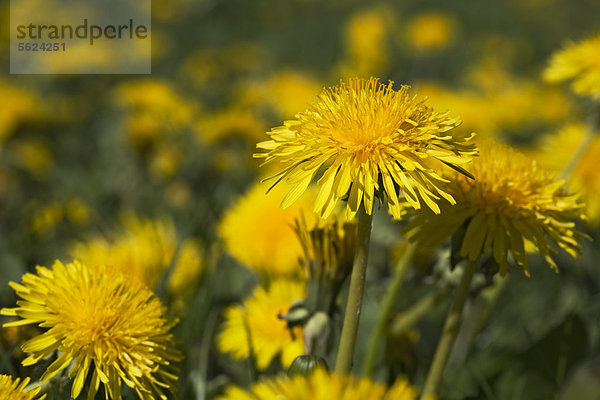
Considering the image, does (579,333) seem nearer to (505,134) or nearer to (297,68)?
(505,134)

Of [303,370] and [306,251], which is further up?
[306,251]

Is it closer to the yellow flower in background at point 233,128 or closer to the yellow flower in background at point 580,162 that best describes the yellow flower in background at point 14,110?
the yellow flower in background at point 233,128

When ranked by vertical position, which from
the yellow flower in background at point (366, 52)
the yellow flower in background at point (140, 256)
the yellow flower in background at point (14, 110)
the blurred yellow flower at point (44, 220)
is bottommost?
the yellow flower in background at point (140, 256)

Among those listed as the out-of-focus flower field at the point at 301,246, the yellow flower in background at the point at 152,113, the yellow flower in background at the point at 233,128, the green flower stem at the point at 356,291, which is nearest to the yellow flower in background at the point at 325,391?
the out-of-focus flower field at the point at 301,246

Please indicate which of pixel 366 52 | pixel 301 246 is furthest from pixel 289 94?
pixel 301 246

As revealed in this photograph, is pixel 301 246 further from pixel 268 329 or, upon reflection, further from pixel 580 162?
pixel 580 162

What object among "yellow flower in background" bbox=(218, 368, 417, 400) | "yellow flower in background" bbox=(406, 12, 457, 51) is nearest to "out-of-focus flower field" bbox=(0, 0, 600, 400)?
"yellow flower in background" bbox=(218, 368, 417, 400)

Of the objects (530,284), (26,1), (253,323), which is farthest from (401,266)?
(26,1)
